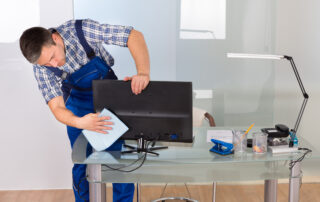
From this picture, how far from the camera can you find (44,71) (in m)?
2.38

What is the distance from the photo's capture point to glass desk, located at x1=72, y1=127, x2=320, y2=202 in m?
2.00

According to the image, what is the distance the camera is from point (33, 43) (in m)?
2.05

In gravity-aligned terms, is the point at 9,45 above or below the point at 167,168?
above

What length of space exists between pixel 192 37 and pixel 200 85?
437 millimetres

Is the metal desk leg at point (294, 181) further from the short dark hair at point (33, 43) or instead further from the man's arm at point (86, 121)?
the short dark hair at point (33, 43)

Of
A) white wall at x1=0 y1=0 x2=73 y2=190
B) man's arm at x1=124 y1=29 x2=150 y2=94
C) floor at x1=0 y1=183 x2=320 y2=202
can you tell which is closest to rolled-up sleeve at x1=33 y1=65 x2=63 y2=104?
man's arm at x1=124 y1=29 x2=150 y2=94

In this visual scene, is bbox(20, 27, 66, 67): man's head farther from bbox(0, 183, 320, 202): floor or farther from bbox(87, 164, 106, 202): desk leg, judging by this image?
bbox(0, 183, 320, 202): floor

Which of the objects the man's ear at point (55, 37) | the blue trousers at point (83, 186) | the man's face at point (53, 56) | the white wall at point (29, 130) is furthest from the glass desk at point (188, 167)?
the white wall at point (29, 130)

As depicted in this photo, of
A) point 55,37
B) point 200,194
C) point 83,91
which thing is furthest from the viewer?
point 200,194

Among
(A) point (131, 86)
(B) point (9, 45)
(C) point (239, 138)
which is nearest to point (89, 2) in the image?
(B) point (9, 45)

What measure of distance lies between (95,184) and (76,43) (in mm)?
858

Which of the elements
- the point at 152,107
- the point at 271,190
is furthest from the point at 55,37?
the point at 271,190

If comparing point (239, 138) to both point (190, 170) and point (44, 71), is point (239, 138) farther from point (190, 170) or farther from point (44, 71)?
point (44, 71)

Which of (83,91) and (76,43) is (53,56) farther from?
(83,91)
